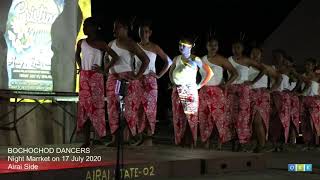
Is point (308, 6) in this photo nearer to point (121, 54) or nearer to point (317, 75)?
point (317, 75)

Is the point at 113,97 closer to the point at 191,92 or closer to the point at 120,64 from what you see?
the point at 120,64

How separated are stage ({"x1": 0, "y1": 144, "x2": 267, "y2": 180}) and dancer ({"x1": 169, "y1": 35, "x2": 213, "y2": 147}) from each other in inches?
43.6

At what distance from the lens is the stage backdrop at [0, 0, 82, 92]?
8.70 metres

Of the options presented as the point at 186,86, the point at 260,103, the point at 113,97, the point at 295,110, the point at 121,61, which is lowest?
the point at 295,110

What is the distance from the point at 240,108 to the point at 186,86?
1021 mm

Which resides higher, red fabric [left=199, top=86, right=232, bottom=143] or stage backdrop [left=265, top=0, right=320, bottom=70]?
stage backdrop [left=265, top=0, right=320, bottom=70]

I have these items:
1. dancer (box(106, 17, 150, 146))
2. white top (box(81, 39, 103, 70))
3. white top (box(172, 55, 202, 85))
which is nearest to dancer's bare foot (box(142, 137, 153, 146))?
dancer (box(106, 17, 150, 146))

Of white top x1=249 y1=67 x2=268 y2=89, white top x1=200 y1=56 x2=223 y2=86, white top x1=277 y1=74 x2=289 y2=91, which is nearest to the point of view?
white top x1=200 y1=56 x2=223 y2=86

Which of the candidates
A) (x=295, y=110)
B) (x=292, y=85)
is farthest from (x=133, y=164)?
(x=292, y=85)

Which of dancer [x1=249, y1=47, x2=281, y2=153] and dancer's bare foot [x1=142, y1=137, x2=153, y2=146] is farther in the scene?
dancer [x1=249, y1=47, x2=281, y2=153]

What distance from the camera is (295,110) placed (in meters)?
10.4

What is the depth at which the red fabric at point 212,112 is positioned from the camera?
28.6 feet

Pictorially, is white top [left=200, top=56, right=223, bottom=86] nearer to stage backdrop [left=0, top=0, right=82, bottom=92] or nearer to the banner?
stage backdrop [left=0, top=0, right=82, bottom=92]

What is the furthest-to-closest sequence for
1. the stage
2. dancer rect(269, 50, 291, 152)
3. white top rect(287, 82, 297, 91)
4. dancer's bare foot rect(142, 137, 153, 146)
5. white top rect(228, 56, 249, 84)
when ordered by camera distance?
white top rect(287, 82, 297, 91) → dancer rect(269, 50, 291, 152) → white top rect(228, 56, 249, 84) → dancer's bare foot rect(142, 137, 153, 146) → the stage
